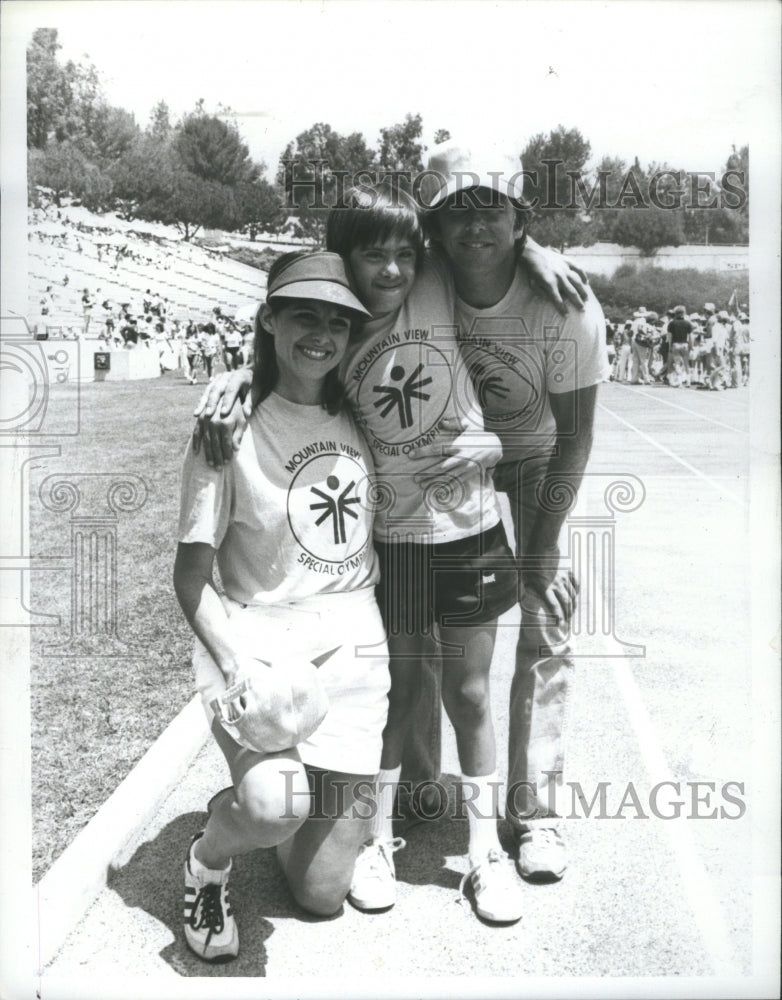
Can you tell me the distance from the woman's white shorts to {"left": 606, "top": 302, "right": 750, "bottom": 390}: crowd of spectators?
108 cm

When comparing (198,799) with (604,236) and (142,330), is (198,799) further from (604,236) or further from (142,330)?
(604,236)

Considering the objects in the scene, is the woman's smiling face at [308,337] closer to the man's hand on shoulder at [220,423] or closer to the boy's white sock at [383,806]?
the man's hand on shoulder at [220,423]

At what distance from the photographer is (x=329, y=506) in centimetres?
271

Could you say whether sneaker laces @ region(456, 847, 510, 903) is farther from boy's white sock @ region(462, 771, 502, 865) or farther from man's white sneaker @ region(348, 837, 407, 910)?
man's white sneaker @ region(348, 837, 407, 910)

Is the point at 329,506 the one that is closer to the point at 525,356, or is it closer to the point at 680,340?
the point at 525,356

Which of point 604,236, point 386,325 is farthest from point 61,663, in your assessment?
point 604,236

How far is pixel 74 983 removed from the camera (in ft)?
9.25

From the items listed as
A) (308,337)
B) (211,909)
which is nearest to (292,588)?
(308,337)

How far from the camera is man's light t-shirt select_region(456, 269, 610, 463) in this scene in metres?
2.82

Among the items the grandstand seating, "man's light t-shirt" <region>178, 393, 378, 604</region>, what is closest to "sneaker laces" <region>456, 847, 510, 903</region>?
"man's light t-shirt" <region>178, 393, 378, 604</region>

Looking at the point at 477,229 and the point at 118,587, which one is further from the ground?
the point at 477,229

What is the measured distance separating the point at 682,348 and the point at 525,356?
546mm

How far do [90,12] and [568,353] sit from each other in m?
1.69

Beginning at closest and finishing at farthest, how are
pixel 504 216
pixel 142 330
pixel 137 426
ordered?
pixel 504 216 → pixel 142 330 → pixel 137 426
